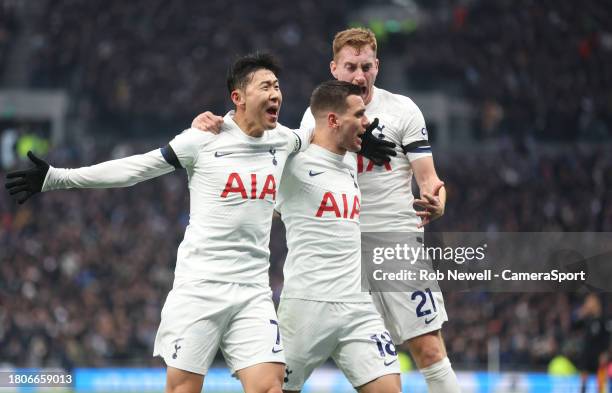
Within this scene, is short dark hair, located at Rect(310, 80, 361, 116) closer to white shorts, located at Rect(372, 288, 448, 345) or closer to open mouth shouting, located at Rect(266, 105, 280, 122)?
open mouth shouting, located at Rect(266, 105, 280, 122)

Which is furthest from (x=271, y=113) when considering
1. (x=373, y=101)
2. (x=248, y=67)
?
(x=373, y=101)

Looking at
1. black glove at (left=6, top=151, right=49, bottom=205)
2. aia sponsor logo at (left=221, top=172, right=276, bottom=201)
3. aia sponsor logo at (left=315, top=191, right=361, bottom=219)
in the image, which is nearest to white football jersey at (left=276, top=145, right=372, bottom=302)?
aia sponsor logo at (left=315, top=191, right=361, bottom=219)

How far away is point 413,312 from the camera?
7.07m

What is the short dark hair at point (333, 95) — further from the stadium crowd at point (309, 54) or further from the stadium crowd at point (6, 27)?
the stadium crowd at point (6, 27)

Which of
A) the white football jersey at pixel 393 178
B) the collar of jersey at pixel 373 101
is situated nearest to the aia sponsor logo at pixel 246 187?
the white football jersey at pixel 393 178

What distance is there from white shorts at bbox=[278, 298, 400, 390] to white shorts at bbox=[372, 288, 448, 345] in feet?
1.24

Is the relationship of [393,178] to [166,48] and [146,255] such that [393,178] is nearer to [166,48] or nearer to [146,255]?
[146,255]

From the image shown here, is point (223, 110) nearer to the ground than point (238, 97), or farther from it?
farther from it

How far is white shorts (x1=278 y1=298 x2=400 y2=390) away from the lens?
660cm

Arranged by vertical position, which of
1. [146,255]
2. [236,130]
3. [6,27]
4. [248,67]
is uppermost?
[6,27]

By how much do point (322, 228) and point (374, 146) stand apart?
713mm

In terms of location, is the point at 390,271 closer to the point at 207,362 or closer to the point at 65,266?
the point at 207,362

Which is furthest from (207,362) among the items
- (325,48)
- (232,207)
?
(325,48)

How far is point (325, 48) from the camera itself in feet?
80.2
